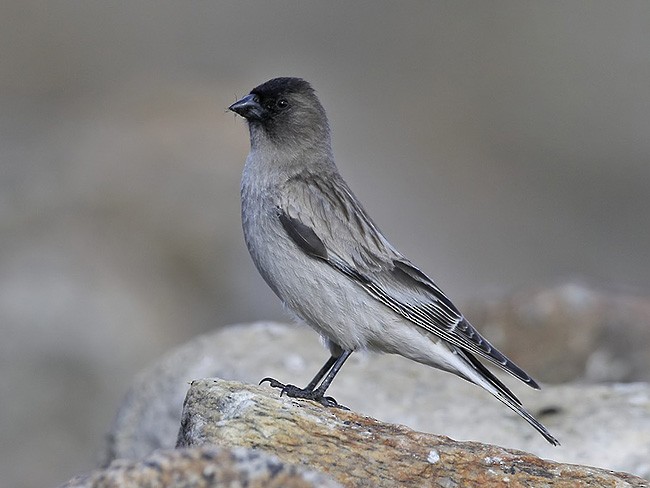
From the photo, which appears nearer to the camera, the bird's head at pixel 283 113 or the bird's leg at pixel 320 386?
the bird's leg at pixel 320 386

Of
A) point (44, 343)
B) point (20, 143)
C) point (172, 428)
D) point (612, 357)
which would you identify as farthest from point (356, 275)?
point (20, 143)

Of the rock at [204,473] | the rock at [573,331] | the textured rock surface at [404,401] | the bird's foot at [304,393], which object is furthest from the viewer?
the rock at [573,331]

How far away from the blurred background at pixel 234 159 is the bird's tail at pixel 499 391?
4083 mm

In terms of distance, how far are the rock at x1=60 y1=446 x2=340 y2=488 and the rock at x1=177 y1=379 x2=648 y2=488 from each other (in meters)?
1.11

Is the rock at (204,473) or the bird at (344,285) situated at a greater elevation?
the bird at (344,285)

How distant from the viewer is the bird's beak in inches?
327

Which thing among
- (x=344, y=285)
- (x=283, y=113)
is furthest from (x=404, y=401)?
(x=283, y=113)

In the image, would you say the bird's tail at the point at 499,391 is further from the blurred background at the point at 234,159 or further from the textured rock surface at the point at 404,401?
the blurred background at the point at 234,159

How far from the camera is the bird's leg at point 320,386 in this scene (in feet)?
23.5

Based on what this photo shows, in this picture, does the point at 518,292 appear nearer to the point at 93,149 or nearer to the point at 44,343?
the point at 44,343

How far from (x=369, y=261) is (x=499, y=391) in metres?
1.18

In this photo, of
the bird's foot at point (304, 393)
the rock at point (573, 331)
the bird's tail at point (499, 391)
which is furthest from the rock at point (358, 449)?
the rock at point (573, 331)

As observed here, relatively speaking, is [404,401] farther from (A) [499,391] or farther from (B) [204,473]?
(B) [204,473]

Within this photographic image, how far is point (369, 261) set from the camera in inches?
306
